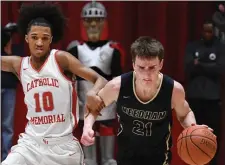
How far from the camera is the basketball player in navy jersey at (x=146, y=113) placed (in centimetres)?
396

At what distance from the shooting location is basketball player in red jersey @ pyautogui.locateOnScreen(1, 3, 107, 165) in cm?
435

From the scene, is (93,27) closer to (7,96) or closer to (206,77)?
(7,96)

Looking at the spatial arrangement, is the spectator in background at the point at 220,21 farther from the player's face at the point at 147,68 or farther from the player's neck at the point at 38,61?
the player's face at the point at 147,68

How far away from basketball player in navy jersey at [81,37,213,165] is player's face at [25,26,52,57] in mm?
814

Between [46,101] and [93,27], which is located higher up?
[93,27]

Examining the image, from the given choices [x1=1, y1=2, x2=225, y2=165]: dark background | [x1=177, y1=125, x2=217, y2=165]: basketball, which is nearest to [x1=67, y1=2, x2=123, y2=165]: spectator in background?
[x1=1, y1=2, x2=225, y2=165]: dark background

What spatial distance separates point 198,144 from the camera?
12.4 ft

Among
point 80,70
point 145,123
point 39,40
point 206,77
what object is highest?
point 39,40

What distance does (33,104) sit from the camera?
14.6 feet

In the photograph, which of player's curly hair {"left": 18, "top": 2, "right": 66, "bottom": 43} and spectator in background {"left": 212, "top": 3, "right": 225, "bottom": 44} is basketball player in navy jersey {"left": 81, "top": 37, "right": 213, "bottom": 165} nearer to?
player's curly hair {"left": 18, "top": 2, "right": 66, "bottom": 43}

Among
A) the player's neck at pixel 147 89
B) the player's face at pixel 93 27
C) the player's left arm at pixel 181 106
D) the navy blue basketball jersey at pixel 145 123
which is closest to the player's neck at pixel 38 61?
the navy blue basketball jersey at pixel 145 123

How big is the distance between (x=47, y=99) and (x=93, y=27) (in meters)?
1.90

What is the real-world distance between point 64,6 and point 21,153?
3399mm

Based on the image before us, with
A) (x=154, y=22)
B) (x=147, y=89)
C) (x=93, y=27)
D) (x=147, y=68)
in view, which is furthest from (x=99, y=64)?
(x=147, y=68)
